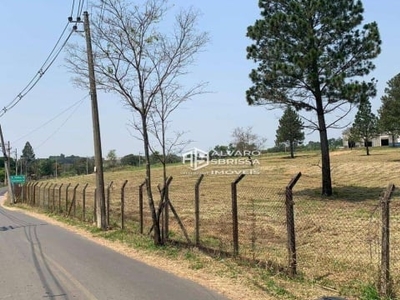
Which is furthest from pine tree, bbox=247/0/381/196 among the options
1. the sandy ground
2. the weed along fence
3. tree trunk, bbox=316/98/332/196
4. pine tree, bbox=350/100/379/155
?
pine tree, bbox=350/100/379/155

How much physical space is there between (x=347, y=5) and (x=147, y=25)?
57.5ft

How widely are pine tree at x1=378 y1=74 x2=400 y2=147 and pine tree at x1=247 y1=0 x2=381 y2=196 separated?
76.8ft

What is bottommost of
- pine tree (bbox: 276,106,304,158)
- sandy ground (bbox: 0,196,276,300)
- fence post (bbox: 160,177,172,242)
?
sandy ground (bbox: 0,196,276,300)

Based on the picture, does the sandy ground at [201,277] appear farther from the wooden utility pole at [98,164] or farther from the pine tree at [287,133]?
the pine tree at [287,133]

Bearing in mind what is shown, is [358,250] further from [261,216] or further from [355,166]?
[355,166]

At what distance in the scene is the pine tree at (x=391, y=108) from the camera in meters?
47.7

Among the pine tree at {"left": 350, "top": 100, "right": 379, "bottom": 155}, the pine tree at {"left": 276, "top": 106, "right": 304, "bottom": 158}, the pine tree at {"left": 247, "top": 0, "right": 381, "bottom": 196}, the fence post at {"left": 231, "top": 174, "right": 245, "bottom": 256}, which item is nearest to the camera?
the fence post at {"left": 231, "top": 174, "right": 245, "bottom": 256}

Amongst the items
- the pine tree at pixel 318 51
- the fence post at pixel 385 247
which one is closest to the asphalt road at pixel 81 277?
the fence post at pixel 385 247

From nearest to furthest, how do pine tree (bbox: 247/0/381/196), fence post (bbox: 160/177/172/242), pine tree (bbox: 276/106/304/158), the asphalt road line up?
the asphalt road, fence post (bbox: 160/177/172/242), pine tree (bbox: 247/0/381/196), pine tree (bbox: 276/106/304/158)

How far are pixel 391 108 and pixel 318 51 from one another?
86.8 ft

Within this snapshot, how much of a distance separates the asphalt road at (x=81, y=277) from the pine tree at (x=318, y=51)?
17045 mm

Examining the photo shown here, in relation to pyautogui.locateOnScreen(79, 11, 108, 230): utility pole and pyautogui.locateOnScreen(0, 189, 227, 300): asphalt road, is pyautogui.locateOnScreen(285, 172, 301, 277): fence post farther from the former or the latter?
pyautogui.locateOnScreen(79, 11, 108, 230): utility pole

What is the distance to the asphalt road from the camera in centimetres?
697

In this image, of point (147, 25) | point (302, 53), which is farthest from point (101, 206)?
point (302, 53)
